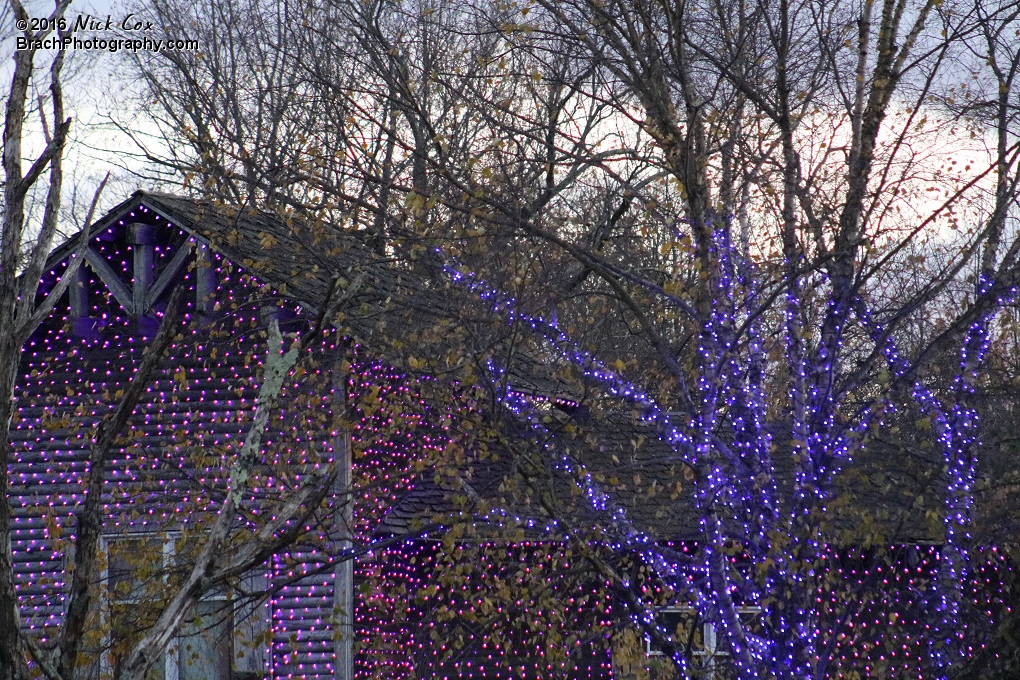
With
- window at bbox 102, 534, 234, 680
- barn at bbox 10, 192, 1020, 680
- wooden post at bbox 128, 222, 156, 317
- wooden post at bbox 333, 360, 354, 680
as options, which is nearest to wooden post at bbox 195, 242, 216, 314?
barn at bbox 10, 192, 1020, 680

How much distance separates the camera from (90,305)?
1160cm

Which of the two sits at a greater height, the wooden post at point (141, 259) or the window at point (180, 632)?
the wooden post at point (141, 259)

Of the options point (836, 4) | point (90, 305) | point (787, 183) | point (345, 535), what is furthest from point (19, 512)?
point (836, 4)

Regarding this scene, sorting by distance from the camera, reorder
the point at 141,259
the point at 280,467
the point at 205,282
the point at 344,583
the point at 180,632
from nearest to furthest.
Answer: the point at 280,467 → the point at 180,632 → the point at 344,583 → the point at 205,282 → the point at 141,259

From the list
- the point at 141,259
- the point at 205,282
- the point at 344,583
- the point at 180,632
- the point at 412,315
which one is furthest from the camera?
the point at 141,259

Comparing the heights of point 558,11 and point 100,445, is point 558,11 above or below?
above

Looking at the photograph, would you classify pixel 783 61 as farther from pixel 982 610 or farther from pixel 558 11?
pixel 982 610

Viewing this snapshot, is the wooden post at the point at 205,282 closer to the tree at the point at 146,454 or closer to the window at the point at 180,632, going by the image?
the tree at the point at 146,454

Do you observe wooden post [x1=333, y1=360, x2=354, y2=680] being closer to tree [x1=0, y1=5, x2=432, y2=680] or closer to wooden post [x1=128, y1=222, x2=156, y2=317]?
tree [x1=0, y1=5, x2=432, y2=680]

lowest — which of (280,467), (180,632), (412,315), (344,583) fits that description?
(180,632)

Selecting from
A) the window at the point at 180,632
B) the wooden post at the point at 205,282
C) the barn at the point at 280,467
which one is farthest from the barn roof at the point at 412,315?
the window at the point at 180,632

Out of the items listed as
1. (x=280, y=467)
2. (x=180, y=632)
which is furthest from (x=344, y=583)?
(x=180, y=632)

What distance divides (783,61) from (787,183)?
0.82 metres

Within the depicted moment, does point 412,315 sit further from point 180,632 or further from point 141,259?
point 180,632
